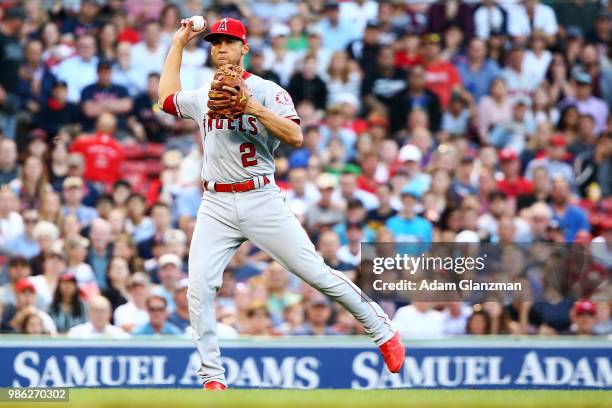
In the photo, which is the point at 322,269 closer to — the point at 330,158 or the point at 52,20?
the point at 330,158

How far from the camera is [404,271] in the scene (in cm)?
881

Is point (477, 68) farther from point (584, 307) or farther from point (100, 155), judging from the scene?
point (584, 307)

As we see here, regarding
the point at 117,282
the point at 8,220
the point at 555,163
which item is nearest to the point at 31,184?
the point at 8,220

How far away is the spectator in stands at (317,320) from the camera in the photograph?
34.7 feet

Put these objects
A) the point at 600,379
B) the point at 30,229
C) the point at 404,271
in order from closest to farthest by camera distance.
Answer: the point at 404,271, the point at 600,379, the point at 30,229

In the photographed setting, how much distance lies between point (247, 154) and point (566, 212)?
20.1 feet

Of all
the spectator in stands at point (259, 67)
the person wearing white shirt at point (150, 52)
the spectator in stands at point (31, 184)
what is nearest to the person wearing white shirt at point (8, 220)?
the spectator in stands at point (31, 184)

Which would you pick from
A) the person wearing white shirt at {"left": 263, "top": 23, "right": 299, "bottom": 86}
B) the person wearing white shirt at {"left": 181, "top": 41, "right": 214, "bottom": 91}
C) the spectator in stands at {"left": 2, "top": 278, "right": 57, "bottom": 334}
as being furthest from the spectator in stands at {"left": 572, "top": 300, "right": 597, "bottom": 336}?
the person wearing white shirt at {"left": 181, "top": 41, "right": 214, "bottom": 91}

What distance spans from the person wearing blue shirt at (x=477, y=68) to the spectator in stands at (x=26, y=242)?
4938mm

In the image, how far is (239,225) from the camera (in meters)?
7.21

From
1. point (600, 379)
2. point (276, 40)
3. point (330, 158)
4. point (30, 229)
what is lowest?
point (600, 379)

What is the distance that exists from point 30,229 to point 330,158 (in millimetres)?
3069

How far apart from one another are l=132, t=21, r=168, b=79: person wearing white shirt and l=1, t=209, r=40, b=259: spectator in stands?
2706mm

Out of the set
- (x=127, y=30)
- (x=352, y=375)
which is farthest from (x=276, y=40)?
(x=352, y=375)
